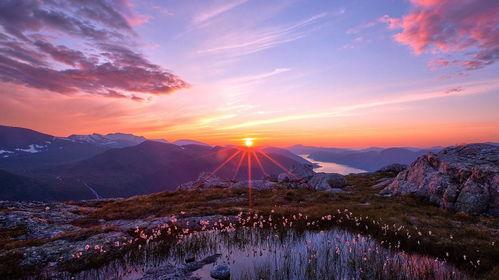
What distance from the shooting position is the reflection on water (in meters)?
14.1

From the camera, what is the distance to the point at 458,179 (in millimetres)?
31094

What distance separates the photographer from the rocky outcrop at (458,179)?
27656mm

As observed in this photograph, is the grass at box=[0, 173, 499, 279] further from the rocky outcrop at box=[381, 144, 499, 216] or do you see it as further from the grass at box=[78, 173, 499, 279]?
the rocky outcrop at box=[381, 144, 499, 216]

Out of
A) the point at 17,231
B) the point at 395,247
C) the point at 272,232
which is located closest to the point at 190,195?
the point at 17,231

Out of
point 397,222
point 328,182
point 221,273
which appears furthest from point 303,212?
point 328,182

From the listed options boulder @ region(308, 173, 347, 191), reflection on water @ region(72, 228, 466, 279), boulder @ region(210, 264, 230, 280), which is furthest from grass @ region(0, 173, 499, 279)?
boulder @ region(308, 173, 347, 191)

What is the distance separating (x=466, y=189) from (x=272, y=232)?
61.8ft

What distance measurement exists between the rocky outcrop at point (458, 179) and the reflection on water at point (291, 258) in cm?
1405

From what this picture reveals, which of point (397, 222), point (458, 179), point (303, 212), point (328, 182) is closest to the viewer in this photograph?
point (397, 222)

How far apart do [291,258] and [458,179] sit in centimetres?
2329

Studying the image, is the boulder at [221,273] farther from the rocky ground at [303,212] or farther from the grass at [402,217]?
the grass at [402,217]

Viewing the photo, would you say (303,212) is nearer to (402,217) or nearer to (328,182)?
(402,217)

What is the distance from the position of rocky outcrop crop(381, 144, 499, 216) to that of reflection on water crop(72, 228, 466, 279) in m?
14.1

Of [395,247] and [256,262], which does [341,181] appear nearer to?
[395,247]
